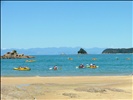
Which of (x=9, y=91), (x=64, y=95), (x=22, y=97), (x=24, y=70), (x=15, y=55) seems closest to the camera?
(x=22, y=97)

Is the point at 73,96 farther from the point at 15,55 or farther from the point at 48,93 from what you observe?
the point at 15,55

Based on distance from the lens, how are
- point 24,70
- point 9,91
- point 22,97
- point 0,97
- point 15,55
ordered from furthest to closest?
point 15,55 → point 24,70 → point 9,91 → point 22,97 → point 0,97

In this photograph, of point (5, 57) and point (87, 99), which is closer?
point (87, 99)

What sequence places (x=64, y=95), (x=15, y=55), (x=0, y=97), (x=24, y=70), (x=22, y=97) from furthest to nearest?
(x=15, y=55)
(x=24, y=70)
(x=64, y=95)
(x=22, y=97)
(x=0, y=97)

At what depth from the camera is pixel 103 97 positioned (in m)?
19.7

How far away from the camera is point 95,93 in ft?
70.0

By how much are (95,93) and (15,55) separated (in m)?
150

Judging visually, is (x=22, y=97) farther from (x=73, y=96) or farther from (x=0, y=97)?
(x=73, y=96)

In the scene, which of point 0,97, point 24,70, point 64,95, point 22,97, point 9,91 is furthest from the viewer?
point 24,70

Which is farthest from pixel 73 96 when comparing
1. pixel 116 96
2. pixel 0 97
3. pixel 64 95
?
pixel 0 97

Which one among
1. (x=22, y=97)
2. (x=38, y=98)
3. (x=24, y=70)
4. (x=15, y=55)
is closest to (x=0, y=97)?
(x=22, y=97)

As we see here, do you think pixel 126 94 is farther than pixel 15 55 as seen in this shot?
No

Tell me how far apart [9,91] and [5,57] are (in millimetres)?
154057

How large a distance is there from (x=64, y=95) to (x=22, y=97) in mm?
3822
